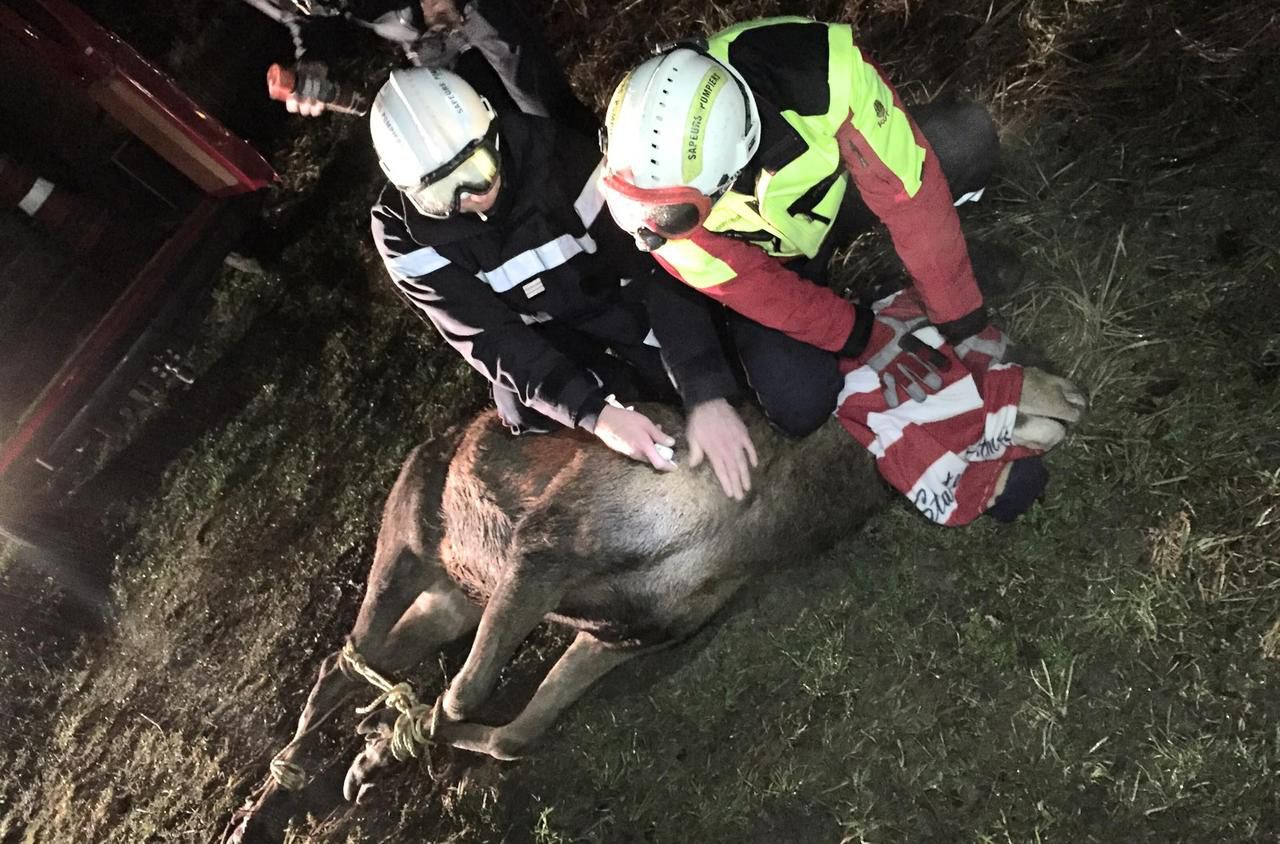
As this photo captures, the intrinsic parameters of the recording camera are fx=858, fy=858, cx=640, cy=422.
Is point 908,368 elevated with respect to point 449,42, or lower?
lower

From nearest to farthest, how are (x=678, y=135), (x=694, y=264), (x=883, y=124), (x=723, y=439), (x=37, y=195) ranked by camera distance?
(x=678, y=135) → (x=883, y=124) → (x=694, y=264) → (x=723, y=439) → (x=37, y=195)

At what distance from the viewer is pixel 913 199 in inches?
102

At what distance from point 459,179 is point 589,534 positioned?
1.24 metres

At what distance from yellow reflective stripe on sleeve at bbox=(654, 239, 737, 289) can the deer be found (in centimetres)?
53

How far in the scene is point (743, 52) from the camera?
243 cm

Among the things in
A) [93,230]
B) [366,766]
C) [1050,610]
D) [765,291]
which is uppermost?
[93,230]

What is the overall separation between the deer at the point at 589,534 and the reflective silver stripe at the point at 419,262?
0.71 meters

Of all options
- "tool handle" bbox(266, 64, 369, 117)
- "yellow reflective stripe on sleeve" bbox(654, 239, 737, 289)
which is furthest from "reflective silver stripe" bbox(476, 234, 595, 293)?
"tool handle" bbox(266, 64, 369, 117)

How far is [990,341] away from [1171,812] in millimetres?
1604

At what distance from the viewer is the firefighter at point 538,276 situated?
2662mm

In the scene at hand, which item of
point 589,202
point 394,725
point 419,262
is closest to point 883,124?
point 589,202

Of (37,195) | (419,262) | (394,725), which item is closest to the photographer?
(419,262)

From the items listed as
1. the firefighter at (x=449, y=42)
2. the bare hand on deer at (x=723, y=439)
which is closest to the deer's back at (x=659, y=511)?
the bare hand on deer at (x=723, y=439)

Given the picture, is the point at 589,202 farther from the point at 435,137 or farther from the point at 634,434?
the point at 634,434
